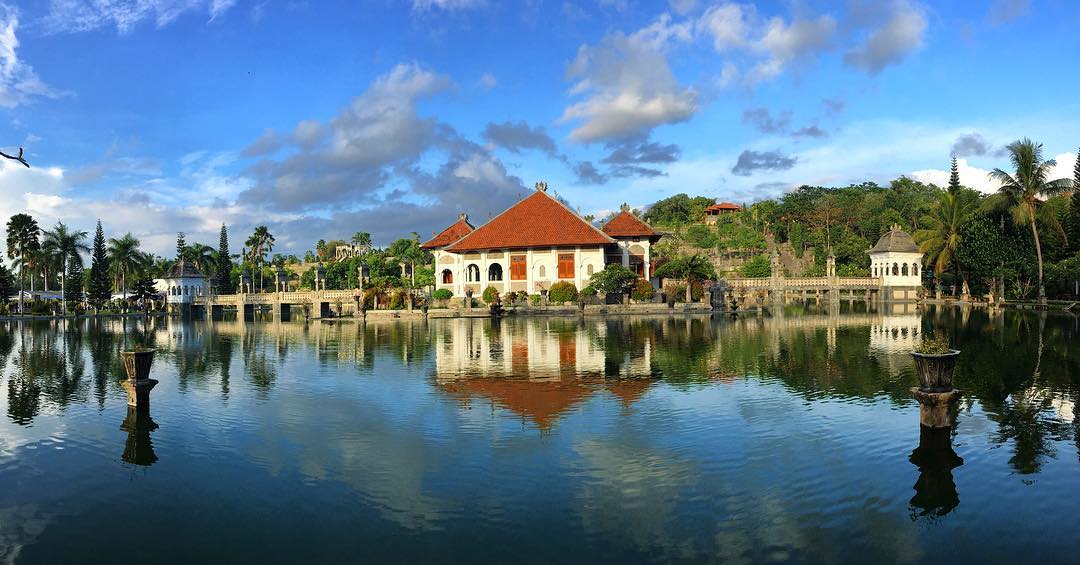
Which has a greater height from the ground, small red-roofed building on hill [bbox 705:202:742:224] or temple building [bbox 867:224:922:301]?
small red-roofed building on hill [bbox 705:202:742:224]

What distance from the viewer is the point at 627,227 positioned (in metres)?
50.8

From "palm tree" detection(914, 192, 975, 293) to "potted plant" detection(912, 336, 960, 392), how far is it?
46.2 m

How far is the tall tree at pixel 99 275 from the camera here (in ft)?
202

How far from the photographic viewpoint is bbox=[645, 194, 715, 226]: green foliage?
9042 centimetres

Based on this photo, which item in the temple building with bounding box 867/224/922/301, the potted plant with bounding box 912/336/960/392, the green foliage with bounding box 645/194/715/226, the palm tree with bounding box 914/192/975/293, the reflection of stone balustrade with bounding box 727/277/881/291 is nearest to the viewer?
the potted plant with bounding box 912/336/960/392

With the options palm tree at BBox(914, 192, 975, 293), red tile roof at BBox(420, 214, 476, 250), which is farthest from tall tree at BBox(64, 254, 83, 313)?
palm tree at BBox(914, 192, 975, 293)

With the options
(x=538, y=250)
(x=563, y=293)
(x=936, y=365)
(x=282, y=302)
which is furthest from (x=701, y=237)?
(x=936, y=365)

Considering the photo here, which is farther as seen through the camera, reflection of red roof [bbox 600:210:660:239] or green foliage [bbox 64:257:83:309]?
green foliage [bbox 64:257:83:309]

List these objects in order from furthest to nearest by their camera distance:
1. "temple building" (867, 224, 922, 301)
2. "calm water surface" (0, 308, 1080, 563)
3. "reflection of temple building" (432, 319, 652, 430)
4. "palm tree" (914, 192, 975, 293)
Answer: "temple building" (867, 224, 922, 301)
"palm tree" (914, 192, 975, 293)
"reflection of temple building" (432, 319, 652, 430)
"calm water surface" (0, 308, 1080, 563)

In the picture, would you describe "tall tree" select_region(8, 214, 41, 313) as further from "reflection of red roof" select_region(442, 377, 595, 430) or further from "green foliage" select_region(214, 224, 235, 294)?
"reflection of red roof" select_region(442, 377, 595, 430)

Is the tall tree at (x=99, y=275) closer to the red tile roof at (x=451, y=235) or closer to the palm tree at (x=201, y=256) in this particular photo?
the palm tree at (x=201, y=256)

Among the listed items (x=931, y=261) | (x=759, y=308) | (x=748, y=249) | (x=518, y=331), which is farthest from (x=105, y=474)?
(x=748, y=249)

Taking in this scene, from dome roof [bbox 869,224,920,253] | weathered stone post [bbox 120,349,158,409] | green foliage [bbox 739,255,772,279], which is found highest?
dome roof [bbox 869,224,920,253]

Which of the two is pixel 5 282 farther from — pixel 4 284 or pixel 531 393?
pixel 531 393
